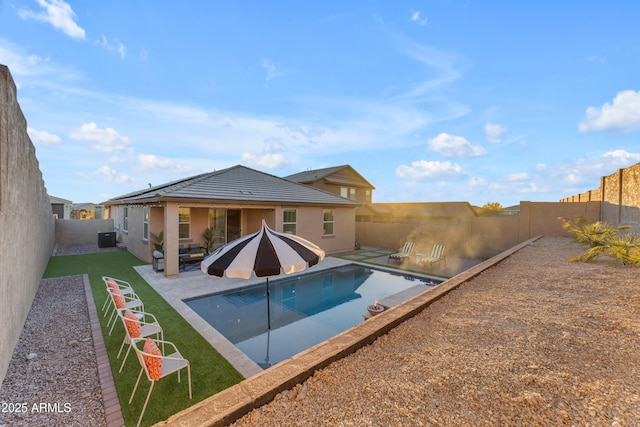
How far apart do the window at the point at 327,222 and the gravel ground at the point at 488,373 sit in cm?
1110

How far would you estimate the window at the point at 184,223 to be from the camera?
14.3 m

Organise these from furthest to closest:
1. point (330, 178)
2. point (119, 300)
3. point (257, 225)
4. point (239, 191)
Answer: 1. point (330, 178)
2. point (257, 225)
3. point (239, 191)
4. point (119, 300)

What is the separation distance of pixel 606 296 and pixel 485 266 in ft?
9.95

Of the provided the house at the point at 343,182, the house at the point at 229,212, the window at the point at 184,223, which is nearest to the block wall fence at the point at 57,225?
the house at the point at 229,212

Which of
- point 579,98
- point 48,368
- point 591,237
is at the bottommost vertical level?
point 48,368

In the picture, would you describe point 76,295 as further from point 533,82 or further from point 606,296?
point 533,82

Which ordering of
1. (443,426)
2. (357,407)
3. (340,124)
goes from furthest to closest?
(340,124)
(357,407)
(443,426)

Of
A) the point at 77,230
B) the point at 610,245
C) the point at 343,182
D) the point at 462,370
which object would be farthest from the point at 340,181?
the point at 462,370

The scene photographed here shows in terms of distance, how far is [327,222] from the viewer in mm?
16906

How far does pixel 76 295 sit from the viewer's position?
335 inches

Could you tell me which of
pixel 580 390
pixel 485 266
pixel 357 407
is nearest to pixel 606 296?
pixel 485 266

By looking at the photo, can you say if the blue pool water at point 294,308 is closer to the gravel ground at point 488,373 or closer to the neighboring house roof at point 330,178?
the gravel ground at point 488,373

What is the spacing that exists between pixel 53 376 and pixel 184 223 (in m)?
10.7

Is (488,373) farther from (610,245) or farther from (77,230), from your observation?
(77,230)
